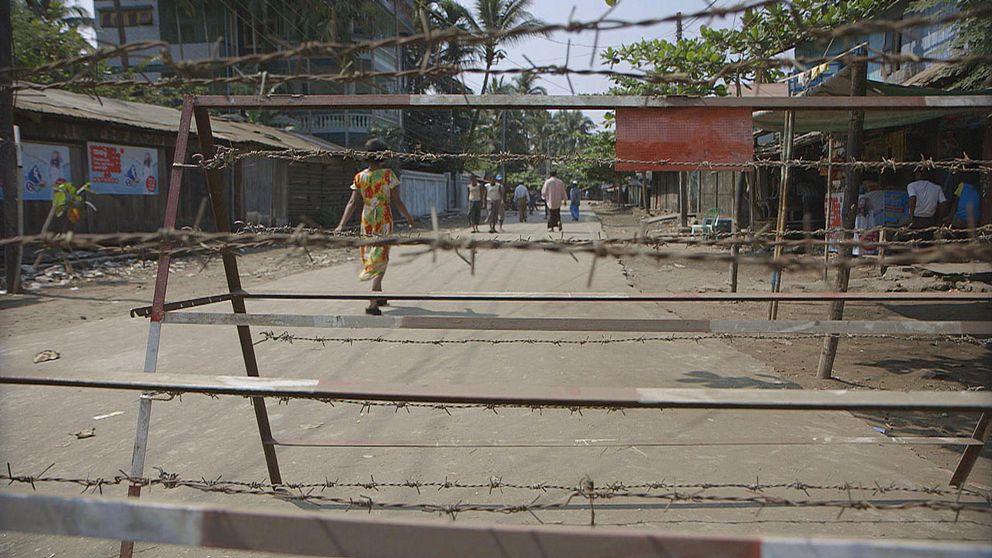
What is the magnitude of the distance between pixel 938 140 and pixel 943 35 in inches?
79.0

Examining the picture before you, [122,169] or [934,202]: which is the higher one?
[122,169]

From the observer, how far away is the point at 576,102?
227 cm

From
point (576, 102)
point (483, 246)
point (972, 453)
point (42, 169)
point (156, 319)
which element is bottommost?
point (972, 453)

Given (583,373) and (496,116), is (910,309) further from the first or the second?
(496,116)

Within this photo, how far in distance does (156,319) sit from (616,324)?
1635 millimetres

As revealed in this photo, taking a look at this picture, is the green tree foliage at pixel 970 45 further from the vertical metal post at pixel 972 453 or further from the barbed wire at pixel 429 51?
the barbed wire at pixel 429 51

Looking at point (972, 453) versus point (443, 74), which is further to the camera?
point (972, 453)

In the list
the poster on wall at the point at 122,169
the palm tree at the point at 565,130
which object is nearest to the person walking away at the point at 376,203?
the poster on wall at the point at 122,169

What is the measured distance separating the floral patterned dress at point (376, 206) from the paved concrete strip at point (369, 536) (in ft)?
17.2

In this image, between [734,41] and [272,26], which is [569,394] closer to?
[734,41]

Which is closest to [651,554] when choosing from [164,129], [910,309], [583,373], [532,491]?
[532,491]

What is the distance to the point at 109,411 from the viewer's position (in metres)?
4.03

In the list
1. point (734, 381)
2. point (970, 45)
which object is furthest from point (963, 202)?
point (734, 381)

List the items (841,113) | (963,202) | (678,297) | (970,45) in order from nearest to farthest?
(678,297) < (841,113) < (970,45) < (963,202)
